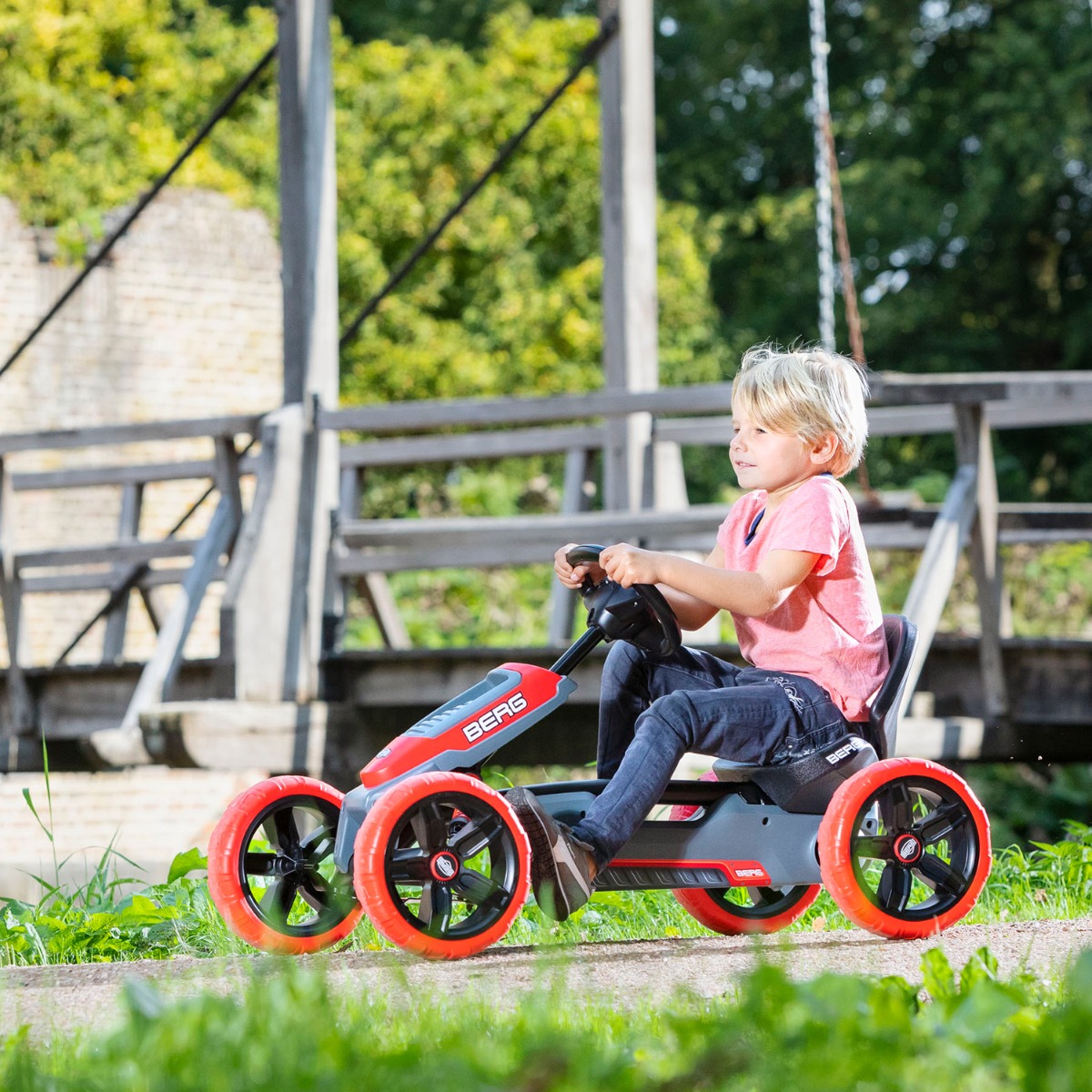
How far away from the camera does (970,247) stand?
66.7 feet

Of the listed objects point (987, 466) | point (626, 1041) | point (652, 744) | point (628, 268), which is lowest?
point (626, 1041)

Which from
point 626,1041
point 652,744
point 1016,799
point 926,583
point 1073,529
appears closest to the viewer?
point 626,1041

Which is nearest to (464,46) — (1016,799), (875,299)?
(875,299)

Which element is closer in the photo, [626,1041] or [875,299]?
[626,1041]

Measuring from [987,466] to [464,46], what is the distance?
782 inches

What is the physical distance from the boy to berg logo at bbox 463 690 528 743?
19cm

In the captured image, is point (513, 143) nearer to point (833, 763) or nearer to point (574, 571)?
point (574, 571)

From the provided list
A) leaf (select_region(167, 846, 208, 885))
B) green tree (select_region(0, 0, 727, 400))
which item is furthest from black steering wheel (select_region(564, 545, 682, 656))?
green tree (select_region(0, 0, 727, 400))

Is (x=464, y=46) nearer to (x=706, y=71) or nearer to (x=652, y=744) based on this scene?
(x=706, y=71)

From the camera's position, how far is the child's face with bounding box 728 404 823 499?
2.83 meters

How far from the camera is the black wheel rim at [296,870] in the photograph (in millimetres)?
2586

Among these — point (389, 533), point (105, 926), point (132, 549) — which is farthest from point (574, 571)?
point (132, 549)

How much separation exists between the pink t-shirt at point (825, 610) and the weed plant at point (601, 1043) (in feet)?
2.89

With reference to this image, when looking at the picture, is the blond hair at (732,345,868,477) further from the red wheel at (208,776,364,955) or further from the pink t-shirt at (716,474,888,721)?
the red wheel at (208,776,364,955)
